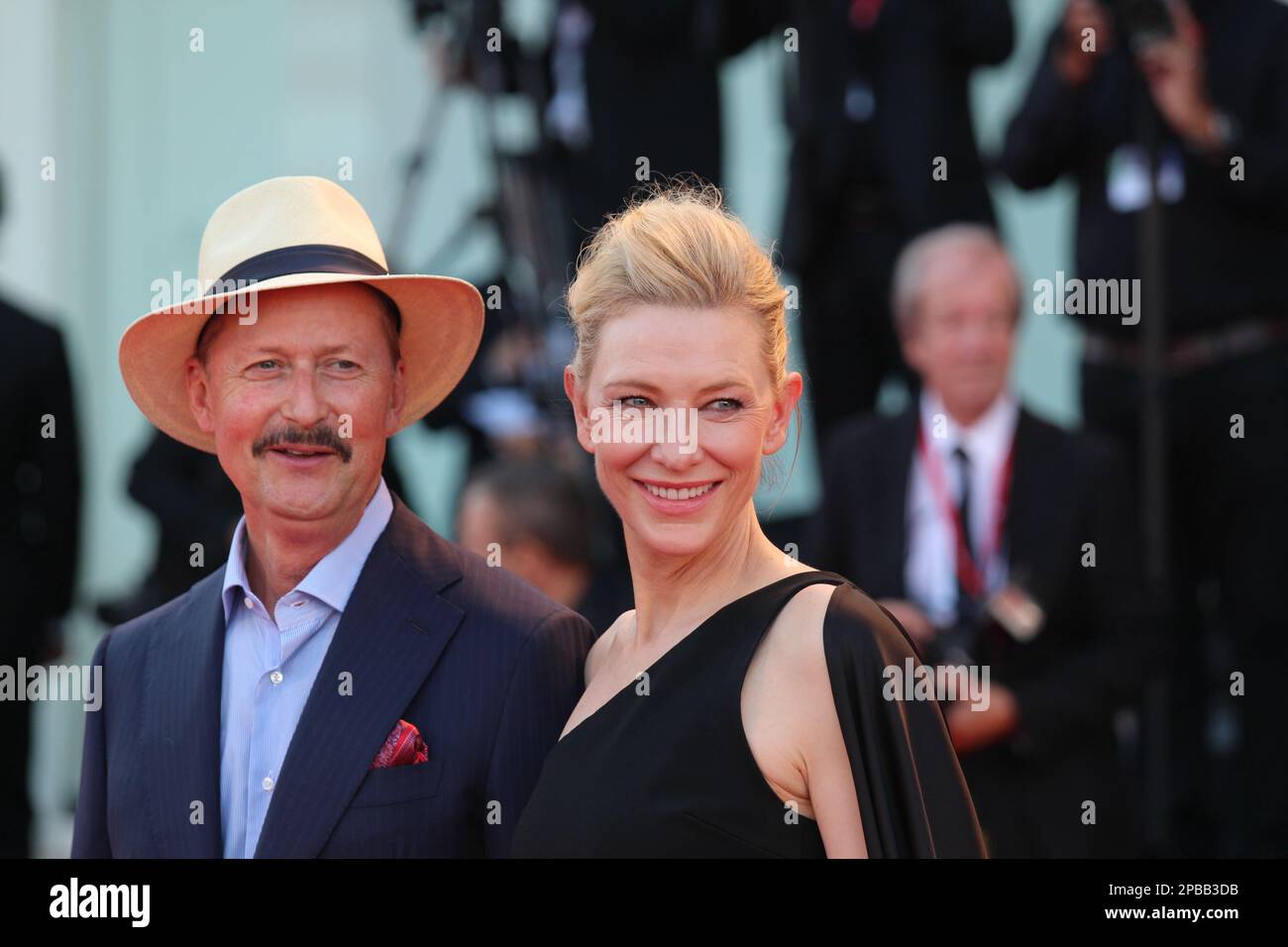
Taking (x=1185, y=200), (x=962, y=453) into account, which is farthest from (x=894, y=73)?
(x=962, y=453)

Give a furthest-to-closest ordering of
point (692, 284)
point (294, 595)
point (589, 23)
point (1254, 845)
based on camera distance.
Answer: point (589, 23)
point (1254, 845)
point (294, 595)
point (692, 284)

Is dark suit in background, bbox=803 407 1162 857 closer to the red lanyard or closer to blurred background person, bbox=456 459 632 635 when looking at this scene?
the red lanyard

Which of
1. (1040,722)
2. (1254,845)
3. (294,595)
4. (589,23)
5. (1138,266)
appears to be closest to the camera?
(294,595)

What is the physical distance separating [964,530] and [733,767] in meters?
2.10

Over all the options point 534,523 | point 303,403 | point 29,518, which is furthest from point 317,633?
point 29,518

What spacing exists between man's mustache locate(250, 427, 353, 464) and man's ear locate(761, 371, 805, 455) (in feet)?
1.77

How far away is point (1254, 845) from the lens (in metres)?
4.39

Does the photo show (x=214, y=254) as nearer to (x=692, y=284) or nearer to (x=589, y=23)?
(x=692, y=284)

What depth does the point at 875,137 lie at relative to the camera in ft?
16.6

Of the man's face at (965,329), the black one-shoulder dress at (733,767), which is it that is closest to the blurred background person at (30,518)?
the man's face at (965,329)

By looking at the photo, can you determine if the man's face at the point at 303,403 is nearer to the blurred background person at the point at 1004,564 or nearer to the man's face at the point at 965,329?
the blurred background person at the point at 1004,564

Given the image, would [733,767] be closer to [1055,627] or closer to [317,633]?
[317,633]

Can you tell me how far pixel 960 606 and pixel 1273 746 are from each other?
856 millimetres

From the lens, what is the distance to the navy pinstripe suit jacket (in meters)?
2.40
